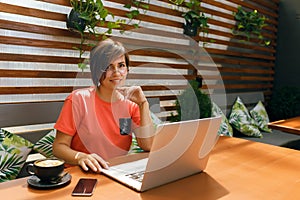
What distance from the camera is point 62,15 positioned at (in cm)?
220

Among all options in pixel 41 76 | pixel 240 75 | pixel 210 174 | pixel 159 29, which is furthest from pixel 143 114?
pixel 240 75

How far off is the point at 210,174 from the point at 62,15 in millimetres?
1666

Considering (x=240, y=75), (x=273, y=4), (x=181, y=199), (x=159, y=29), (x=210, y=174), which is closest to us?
(x=181, y=199)

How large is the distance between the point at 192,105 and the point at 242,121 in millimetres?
934

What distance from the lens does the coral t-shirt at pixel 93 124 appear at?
1370 mm

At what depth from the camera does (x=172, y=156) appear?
969mm

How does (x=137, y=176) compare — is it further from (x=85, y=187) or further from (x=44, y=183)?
(x=44, y=183)

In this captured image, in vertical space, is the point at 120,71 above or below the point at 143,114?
above

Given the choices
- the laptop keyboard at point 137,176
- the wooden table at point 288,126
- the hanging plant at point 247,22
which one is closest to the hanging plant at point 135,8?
the wooden table at point 288,126

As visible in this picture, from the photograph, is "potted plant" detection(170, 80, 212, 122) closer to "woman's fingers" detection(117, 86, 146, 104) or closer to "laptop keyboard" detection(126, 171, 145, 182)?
"woman's fingers" detection(117, 86, 146, 104)

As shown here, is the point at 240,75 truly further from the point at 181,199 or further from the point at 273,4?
the point at 181,199

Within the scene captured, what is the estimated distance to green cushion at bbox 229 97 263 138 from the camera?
3.43m

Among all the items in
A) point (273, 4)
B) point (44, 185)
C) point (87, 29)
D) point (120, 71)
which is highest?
point (273, 4)

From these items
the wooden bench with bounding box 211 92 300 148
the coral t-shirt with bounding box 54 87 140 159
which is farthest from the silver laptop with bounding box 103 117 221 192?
the wooden bench with bounding box 211 92 300 148
